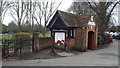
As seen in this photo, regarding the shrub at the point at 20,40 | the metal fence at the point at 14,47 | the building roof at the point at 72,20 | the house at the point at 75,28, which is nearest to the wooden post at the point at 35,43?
the shrub at the point at 20,40

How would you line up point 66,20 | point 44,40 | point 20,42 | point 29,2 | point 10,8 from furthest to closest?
1. point 29,2
2. point 10,8
3. point 66,20
4. point 44,40
5. point 20,42

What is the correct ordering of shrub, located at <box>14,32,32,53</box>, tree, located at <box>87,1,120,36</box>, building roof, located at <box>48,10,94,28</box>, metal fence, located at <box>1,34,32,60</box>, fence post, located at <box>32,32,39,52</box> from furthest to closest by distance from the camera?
1. tree, located at <box>87,1,120,36</box>
2. building roof, located at <box>48,10,94,28</box>
3. fence post, located at <box>32,32,39,52</box>
4. shrub, located at <box>14,32,32,53</box>
5. metal fence, located at <box>1,34,32,60</box>

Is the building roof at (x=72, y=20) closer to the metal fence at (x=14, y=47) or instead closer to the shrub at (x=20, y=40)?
the shrub at (x=20, y=40)

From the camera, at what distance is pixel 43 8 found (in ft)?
108

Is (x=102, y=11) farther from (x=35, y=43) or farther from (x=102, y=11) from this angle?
(x=35, y=43)

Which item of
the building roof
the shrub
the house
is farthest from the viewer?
the building roof

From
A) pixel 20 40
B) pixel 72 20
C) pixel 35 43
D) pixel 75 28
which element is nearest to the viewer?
pixel 20 40

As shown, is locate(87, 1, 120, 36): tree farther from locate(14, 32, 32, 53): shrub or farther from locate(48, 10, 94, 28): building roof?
locate(14, 32, 32, 53): shrub

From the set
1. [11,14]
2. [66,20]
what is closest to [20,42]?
[66,20]

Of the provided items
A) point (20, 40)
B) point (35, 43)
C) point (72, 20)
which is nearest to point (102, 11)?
point (72, 20)

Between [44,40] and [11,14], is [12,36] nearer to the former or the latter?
[44,40]

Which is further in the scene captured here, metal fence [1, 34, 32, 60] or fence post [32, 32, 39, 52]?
fence post [32, 32, 39, 52]

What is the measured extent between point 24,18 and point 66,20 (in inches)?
692

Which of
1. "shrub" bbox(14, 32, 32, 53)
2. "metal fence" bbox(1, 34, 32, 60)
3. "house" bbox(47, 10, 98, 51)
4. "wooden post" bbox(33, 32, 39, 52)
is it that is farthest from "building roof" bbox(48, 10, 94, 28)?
"metal fence" bbox(1, 34, 32, 60)
